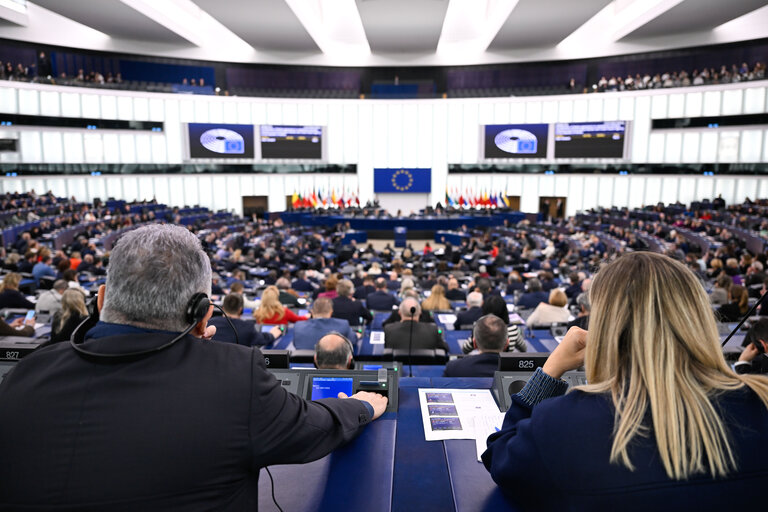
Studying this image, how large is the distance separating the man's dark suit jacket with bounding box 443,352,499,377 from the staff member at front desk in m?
2.09

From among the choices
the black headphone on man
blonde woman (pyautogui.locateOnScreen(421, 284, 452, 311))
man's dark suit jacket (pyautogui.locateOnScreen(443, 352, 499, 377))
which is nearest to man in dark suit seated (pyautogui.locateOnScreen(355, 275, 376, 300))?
blonde woman (pyautogui.locateOnScreen(421, 284, 452, 311))

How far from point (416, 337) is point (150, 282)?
12.3ft

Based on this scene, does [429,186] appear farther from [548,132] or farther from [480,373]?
[480,373]

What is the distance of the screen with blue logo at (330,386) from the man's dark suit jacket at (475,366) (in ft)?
4.47

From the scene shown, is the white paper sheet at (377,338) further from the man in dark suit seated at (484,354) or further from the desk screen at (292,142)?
the desk screen at (292,142)

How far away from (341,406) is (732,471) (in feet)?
3.79

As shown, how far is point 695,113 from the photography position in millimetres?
23828

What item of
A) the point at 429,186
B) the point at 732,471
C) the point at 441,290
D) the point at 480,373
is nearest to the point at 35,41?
the point at 429,186

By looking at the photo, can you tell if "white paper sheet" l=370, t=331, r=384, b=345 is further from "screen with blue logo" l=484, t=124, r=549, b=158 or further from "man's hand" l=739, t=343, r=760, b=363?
"screen with blue logo" l=484, t=124, r=549, b=158

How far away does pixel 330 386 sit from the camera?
236 centimetres

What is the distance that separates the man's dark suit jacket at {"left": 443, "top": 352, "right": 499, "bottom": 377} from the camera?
→ 3487mm

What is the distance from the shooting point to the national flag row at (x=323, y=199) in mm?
26734

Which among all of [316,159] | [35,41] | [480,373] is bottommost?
[480,373]

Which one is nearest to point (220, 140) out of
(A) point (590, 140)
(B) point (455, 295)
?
(A) point (590, 140)
